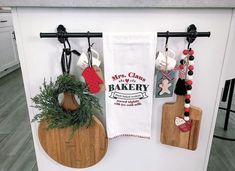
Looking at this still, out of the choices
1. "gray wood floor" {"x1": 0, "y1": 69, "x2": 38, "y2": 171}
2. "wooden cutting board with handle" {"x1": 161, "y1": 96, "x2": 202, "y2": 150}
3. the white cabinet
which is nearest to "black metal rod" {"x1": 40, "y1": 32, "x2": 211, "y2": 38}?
"wooden cutting board with handle" {"x1": 161, "y1": 96, "x2": 202, "y2": 150}

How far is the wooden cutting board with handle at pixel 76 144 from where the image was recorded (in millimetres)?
877

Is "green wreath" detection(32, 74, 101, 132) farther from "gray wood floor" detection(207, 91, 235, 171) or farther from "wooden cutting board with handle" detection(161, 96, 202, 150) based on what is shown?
"gray wood floor" detection(207, 91, 235, 171)

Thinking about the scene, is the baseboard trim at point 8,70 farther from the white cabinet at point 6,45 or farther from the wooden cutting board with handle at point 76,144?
the wooden cutting board with handle at point 76,144

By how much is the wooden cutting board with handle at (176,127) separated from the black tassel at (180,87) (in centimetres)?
3

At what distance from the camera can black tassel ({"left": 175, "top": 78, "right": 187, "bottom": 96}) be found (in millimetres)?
803

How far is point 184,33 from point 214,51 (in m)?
0.17

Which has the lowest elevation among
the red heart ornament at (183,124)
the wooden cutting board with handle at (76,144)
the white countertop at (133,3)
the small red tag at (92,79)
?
the wooden cutting board with handle at (76,144)

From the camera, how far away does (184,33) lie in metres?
0.74

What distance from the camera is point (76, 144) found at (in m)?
0.90

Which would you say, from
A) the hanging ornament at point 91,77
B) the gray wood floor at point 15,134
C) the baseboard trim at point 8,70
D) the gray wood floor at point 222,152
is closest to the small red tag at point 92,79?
the hanging ornament at point 91,77

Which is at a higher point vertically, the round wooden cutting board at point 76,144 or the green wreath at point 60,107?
the green wreath at point 60,107

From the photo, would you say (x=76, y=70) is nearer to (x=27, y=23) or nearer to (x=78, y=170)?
(x=27, y=23)

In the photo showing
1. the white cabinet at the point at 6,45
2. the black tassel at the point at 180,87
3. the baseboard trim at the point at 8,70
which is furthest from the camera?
the baseboard trim at the point at 8,70

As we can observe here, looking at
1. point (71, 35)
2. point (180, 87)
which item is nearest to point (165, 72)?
point (180, 87)
